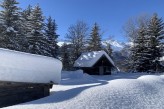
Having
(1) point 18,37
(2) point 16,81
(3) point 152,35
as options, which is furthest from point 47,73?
(3) point 152,35

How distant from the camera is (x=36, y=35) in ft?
122

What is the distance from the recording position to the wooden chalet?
133 feet

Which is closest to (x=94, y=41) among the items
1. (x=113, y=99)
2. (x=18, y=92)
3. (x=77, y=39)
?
(x=77, y=39)

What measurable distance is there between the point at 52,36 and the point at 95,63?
9746 millimetres

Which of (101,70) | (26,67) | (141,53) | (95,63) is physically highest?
(141,53)

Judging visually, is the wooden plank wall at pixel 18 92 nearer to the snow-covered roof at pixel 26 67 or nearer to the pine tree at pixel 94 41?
the snow-covered roof at pixel 26 67

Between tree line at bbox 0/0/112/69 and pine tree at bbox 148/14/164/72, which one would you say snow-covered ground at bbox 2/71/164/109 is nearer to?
tree line at bbox 0/0/112/69

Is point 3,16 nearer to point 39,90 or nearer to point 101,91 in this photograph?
point 39,90

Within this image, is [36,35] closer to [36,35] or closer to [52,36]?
[36,35]

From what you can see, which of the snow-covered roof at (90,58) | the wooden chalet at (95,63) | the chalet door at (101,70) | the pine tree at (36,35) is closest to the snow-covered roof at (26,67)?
the pine tree at (36,35)

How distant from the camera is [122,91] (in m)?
10.7

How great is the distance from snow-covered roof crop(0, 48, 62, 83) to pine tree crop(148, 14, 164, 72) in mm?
28390

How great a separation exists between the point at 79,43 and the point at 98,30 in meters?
5.10

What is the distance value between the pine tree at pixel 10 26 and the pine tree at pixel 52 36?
799 centimetres
